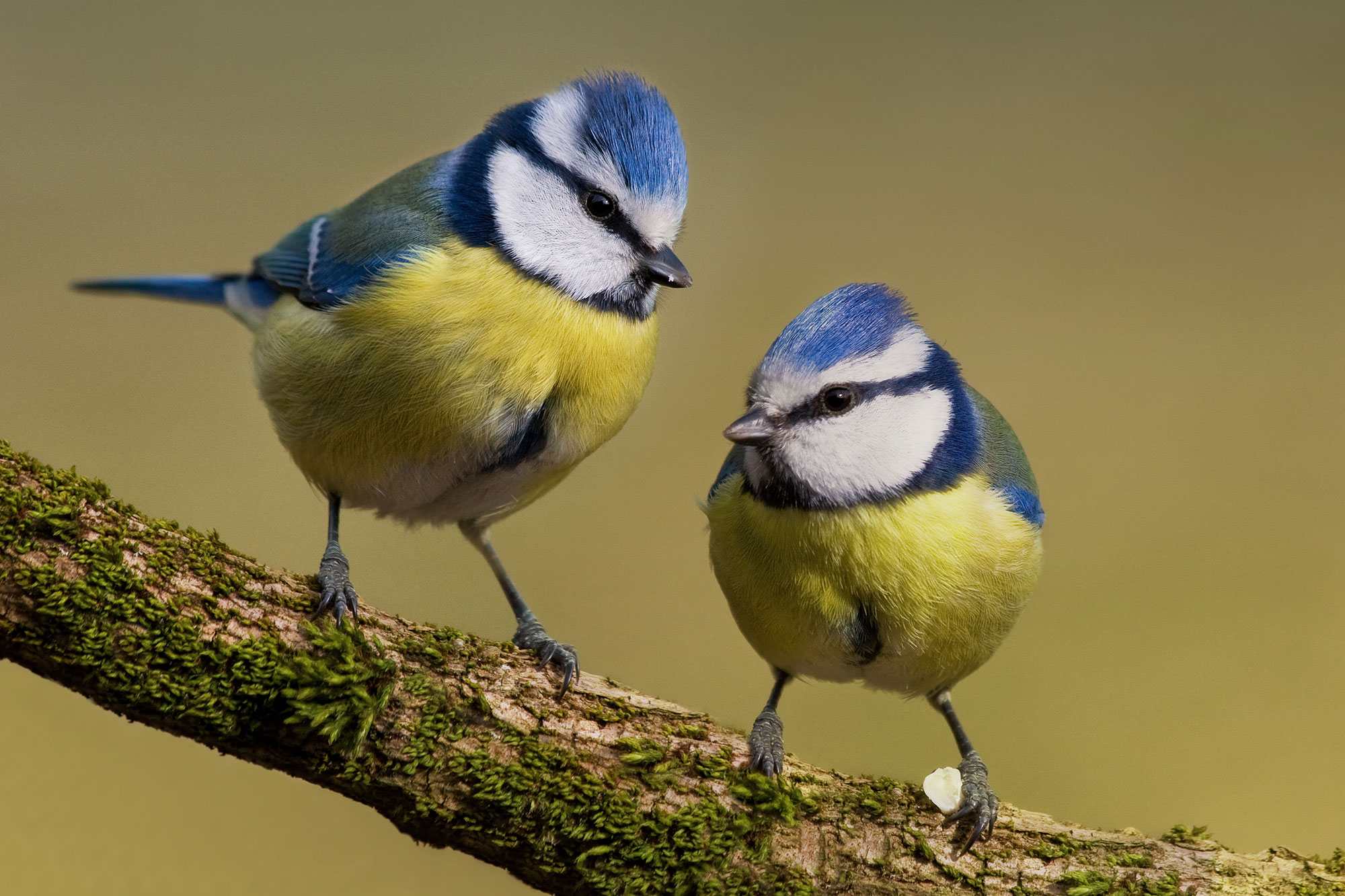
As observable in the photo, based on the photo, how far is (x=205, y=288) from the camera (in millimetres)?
2006

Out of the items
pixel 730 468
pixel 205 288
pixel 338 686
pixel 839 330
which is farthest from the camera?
pixel 205 288

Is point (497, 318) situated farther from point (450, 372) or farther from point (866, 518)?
point (866, 518)

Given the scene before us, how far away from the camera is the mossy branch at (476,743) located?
1.08 m

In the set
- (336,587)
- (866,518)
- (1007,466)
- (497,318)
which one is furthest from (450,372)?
(1007,466)

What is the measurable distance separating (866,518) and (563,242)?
58 cm

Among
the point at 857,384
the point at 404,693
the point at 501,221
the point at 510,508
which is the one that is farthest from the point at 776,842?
the point at 501,221

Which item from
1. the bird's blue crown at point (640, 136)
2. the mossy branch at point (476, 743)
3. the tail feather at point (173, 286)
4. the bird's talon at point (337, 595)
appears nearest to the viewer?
the mossy branch at point (476, 743)

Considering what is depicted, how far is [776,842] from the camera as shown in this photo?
124 centimetres

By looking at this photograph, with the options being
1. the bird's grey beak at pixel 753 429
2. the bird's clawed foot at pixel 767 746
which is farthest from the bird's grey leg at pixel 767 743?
the bird's grey beak at pixel 753 429

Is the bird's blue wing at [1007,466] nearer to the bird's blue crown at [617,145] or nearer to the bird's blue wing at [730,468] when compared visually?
the bird's blue wing at [730,468]

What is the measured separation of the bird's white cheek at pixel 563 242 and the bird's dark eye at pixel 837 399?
0.35 meters

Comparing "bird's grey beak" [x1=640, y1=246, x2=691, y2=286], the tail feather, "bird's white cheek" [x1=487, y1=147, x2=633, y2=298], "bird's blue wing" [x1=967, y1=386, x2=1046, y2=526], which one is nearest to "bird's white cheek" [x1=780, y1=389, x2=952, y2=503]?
"bird's blue wing" [x1=967, y1=386, x2=1046, y2=526]

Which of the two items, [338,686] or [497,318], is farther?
[497,318]

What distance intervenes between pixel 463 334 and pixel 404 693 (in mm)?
508
